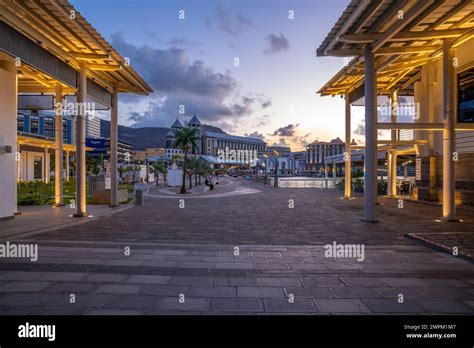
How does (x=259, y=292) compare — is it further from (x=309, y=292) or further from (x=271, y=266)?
(x=271, y=266)

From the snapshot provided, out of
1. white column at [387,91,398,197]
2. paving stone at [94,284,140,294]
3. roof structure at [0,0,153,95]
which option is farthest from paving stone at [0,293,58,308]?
white column at [387,91,398,197]

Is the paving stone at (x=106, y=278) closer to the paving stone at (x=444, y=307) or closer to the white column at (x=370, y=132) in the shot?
the paving stone at (x=444, y=307)

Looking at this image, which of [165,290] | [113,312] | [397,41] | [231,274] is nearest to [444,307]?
[231,274]

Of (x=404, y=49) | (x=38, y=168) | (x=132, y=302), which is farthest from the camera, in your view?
(x=38, y=168)

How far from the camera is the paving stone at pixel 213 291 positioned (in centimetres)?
477

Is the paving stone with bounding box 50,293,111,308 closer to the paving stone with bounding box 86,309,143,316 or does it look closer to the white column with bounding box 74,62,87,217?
the paving stone with bounding box 86,309,143,316

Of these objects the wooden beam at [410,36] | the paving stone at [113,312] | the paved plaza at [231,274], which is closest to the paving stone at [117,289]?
the paved plaza at [231,274]

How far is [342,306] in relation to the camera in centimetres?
438

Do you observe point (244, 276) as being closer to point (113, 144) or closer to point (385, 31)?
point (385, 31)

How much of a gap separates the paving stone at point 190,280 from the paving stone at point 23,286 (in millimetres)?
2168

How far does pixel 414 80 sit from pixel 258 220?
17574 millimetres

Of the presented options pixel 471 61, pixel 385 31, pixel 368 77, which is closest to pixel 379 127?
pixel 368 77

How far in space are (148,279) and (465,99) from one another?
1884 centimetres

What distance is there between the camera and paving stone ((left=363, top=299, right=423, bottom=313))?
4.26 meters
